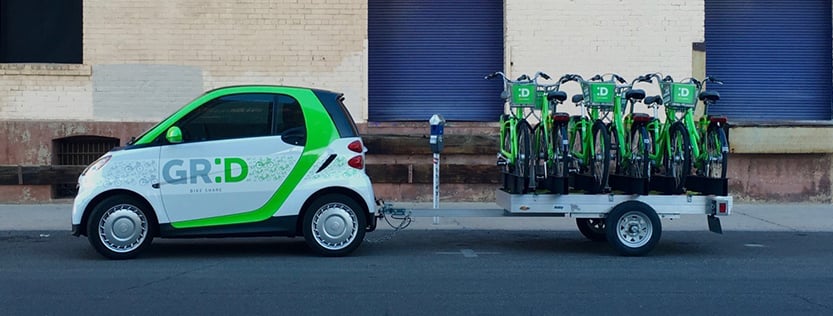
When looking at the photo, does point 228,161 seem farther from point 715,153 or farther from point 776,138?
point 776,138

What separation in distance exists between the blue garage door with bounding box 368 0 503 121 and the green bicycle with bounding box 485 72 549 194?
510 cm

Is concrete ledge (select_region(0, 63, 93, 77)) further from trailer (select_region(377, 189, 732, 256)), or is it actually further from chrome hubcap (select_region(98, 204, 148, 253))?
trailer (select_region(377, 189, 732, 256))

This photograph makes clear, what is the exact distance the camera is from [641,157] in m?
9.98

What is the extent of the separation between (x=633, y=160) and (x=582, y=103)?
0.95 m

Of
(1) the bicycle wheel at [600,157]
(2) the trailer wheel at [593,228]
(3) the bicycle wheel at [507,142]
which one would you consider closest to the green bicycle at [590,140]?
(1) the bicycle wheel at [600,157]

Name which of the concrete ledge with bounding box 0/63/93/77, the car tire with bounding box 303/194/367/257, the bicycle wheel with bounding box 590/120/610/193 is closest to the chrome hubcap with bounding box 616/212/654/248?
the bicycle wheel with bounding box 590/120/610/193

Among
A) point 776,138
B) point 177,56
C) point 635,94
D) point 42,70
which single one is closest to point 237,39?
point 177,56

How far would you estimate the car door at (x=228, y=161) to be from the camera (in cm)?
929

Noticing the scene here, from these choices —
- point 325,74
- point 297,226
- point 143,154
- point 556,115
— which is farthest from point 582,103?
point 325,74

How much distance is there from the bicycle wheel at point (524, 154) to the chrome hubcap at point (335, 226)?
1.83 metres

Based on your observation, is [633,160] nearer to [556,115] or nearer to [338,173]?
[556,115]

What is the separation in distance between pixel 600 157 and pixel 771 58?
7.62 m

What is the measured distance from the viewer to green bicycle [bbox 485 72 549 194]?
9883mm

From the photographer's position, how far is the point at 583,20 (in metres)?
15.4
